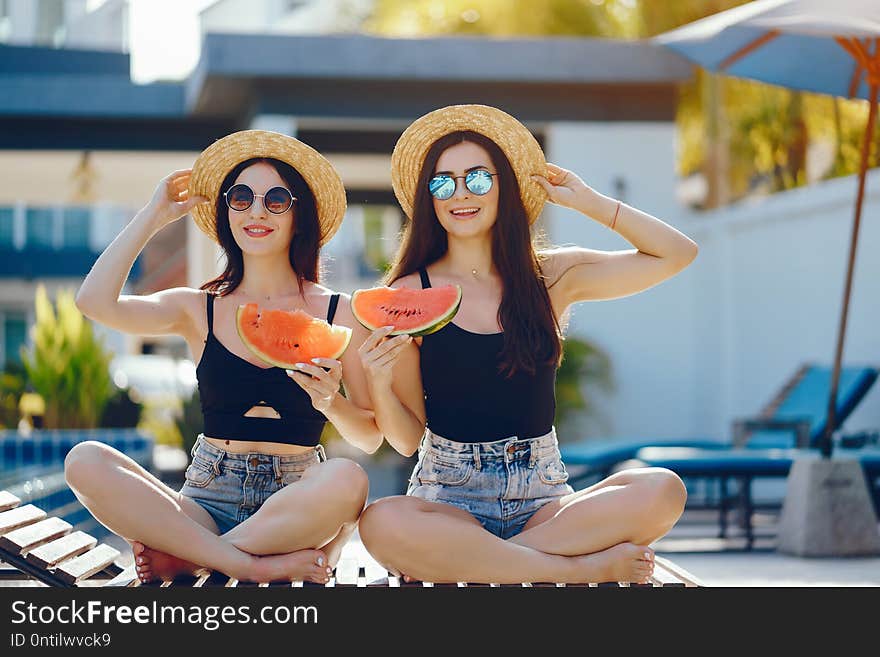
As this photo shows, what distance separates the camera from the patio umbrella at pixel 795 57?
717cm

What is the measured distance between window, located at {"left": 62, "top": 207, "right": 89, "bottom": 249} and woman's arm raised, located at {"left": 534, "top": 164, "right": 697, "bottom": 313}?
30220 millimetres

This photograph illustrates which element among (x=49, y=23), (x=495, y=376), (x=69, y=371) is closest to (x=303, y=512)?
(x=495, y=376)

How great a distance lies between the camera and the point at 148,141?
14602 millimetres

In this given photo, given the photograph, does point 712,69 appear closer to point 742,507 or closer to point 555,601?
point 742,507

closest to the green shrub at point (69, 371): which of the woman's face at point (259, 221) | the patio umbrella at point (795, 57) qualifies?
the patio umbrella at point (795, 57)

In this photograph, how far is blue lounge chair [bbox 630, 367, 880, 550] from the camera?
7613mm

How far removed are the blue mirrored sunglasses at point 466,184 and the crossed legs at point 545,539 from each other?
107 cm

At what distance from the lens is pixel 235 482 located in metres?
4.24

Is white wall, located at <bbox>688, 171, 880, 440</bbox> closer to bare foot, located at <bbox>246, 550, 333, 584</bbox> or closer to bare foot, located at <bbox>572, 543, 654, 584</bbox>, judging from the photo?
bare foot, located at <bbox>572, 543, 654, 584</bbox>

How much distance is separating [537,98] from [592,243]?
5.16 ft

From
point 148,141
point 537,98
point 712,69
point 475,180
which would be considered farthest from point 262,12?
point 475,180

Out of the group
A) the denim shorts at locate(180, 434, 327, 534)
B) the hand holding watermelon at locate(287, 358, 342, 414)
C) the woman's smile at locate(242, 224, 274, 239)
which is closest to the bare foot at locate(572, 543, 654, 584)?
the hand holding watermelon at locate(287, 358, 342, 414)

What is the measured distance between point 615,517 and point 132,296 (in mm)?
1801

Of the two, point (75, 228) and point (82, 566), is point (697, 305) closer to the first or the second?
point (82, 566)
